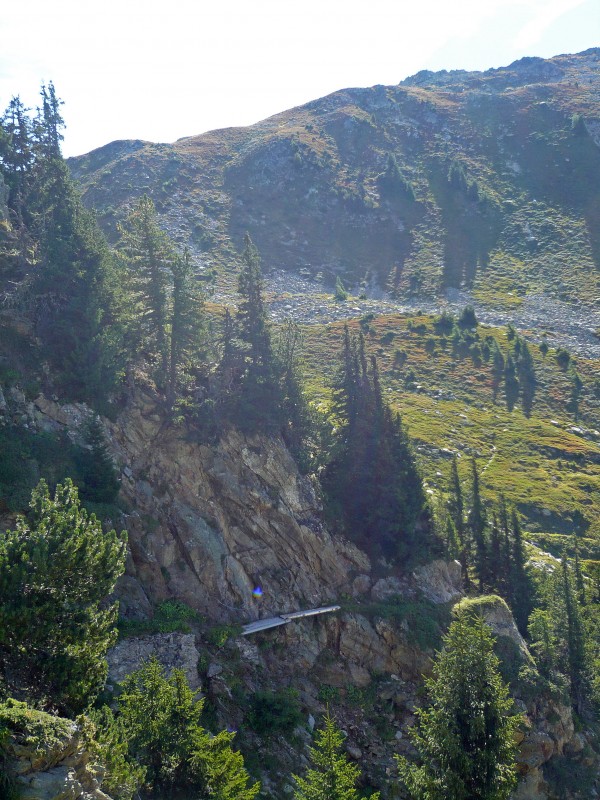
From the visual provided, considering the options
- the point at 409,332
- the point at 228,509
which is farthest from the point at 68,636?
the point at 409,332

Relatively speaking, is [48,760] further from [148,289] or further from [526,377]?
[526,377]

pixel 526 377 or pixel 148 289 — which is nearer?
pixel 148 289

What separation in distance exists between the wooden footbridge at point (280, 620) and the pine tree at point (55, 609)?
499 inches

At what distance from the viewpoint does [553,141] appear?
15688 cm

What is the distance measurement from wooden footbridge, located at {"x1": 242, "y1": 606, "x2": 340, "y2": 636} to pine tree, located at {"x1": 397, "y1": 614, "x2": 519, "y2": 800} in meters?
9.54

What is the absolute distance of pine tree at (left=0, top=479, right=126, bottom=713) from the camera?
13.5 meters

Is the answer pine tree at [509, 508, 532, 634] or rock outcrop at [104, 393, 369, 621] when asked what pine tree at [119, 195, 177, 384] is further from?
pine tree at [509, 508, 532, 634]

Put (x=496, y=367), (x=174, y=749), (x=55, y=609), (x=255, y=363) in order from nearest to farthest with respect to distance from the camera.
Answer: (x=55, y=609)
(x=174, y=749)
(x=255, y=363)
(x=496, y=367)

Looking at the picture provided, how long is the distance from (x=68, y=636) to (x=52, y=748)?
258 centimetres

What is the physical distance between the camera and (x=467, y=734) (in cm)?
1816

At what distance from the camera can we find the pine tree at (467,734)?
17531 millimetres

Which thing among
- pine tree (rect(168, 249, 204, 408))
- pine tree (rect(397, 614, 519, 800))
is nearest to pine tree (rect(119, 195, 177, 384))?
pine tree (rect(168, 249, 204, 408))

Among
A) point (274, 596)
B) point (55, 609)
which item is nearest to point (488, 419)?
point (274, 596)

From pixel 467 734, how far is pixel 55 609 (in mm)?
12856
